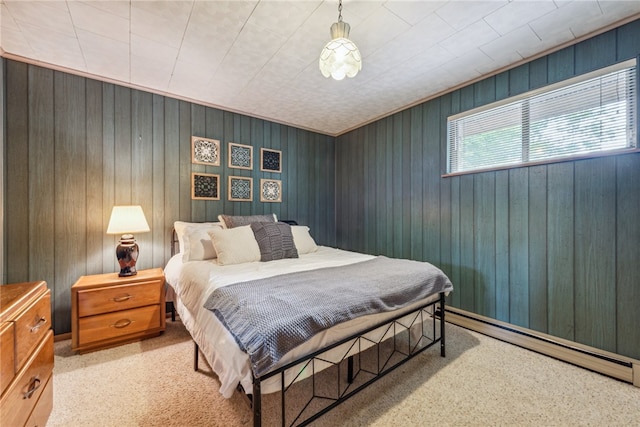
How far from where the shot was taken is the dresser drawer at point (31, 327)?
1.11 metres

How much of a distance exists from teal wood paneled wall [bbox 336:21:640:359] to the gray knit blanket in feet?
2.74

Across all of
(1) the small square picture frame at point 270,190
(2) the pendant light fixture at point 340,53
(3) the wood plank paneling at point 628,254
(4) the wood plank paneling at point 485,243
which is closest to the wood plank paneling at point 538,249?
(4) the wood plank paneling at point 485,243

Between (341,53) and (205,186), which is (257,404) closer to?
(341,53)

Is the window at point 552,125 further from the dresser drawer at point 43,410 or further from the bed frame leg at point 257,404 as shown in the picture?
the dresser drawer at point 43,410

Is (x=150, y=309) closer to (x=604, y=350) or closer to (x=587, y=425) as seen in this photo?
(x=587, y=425)

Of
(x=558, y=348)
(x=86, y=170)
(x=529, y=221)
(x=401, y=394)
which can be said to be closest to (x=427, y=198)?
(x=529, y=221)

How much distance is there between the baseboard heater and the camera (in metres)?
1.82

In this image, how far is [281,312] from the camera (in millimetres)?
1238

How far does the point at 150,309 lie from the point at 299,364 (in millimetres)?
1825

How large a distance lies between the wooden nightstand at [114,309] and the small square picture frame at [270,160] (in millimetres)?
1854

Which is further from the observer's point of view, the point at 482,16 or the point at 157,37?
the point at 157,37

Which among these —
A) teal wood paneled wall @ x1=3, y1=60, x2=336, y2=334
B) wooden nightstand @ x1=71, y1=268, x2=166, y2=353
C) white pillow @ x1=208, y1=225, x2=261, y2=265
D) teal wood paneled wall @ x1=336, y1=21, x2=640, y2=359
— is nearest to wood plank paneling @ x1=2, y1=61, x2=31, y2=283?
teal wood paneled wall @ x1=3, y1=60, x2=336, y2=334

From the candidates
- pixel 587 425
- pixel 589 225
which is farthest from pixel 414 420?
pixel 589 225

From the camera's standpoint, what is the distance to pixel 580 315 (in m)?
2.03
